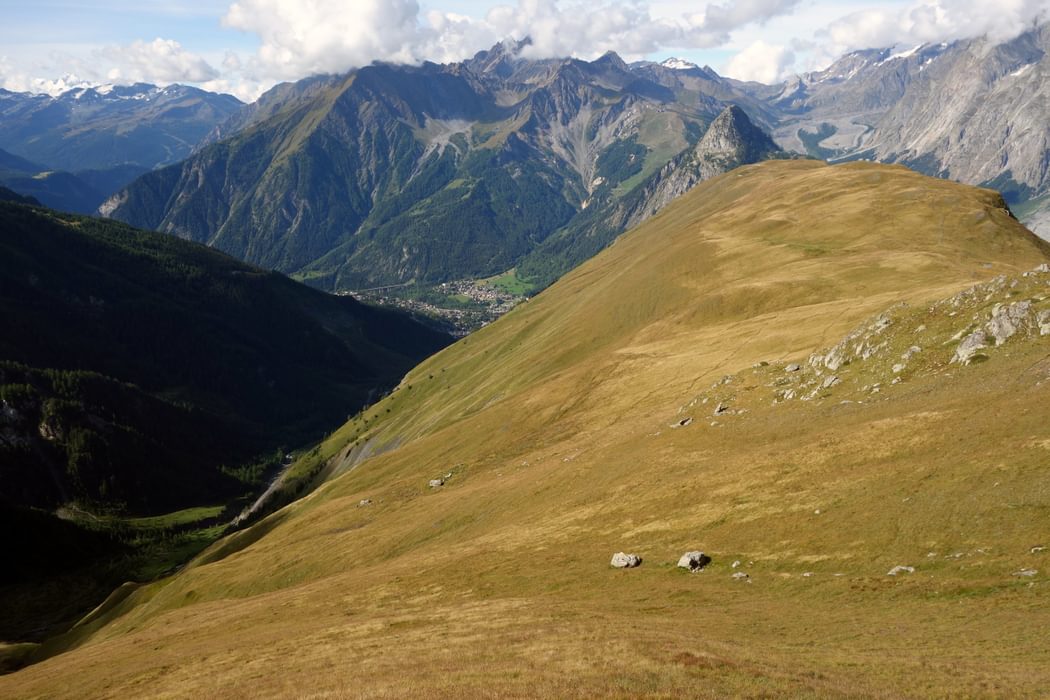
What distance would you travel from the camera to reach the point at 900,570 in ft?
153

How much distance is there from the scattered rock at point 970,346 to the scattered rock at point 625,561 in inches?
1751

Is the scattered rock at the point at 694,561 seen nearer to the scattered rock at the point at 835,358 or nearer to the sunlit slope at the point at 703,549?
the sunlit slope at the point at 703,549

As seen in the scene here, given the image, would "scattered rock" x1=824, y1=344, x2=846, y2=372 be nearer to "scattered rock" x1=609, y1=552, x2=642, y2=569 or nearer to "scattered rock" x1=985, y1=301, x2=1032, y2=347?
"scattered rock" x1=985, y1=301, x2=1032, y2=347

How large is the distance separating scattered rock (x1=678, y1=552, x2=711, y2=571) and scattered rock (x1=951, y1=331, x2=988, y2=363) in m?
40.7

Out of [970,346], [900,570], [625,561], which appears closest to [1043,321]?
[970,346]

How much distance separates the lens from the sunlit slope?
3788 cm

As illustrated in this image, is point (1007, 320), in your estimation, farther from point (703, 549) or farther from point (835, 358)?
point (703, 549)

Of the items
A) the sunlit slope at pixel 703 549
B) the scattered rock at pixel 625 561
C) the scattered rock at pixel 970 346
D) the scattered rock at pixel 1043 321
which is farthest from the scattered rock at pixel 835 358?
the scattered rock at pixel 625 561

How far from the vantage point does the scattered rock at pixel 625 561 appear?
201ft

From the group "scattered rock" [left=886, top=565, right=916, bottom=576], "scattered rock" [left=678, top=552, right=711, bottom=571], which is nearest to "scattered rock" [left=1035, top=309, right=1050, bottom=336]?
"scattered rock" [left=886, top=565, right=916, bottom=576]

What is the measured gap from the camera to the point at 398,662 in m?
46.3

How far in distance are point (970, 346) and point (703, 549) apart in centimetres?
4174

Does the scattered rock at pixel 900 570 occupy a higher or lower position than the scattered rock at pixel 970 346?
lower

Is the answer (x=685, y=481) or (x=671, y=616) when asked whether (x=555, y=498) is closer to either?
(x=685, y=481)
